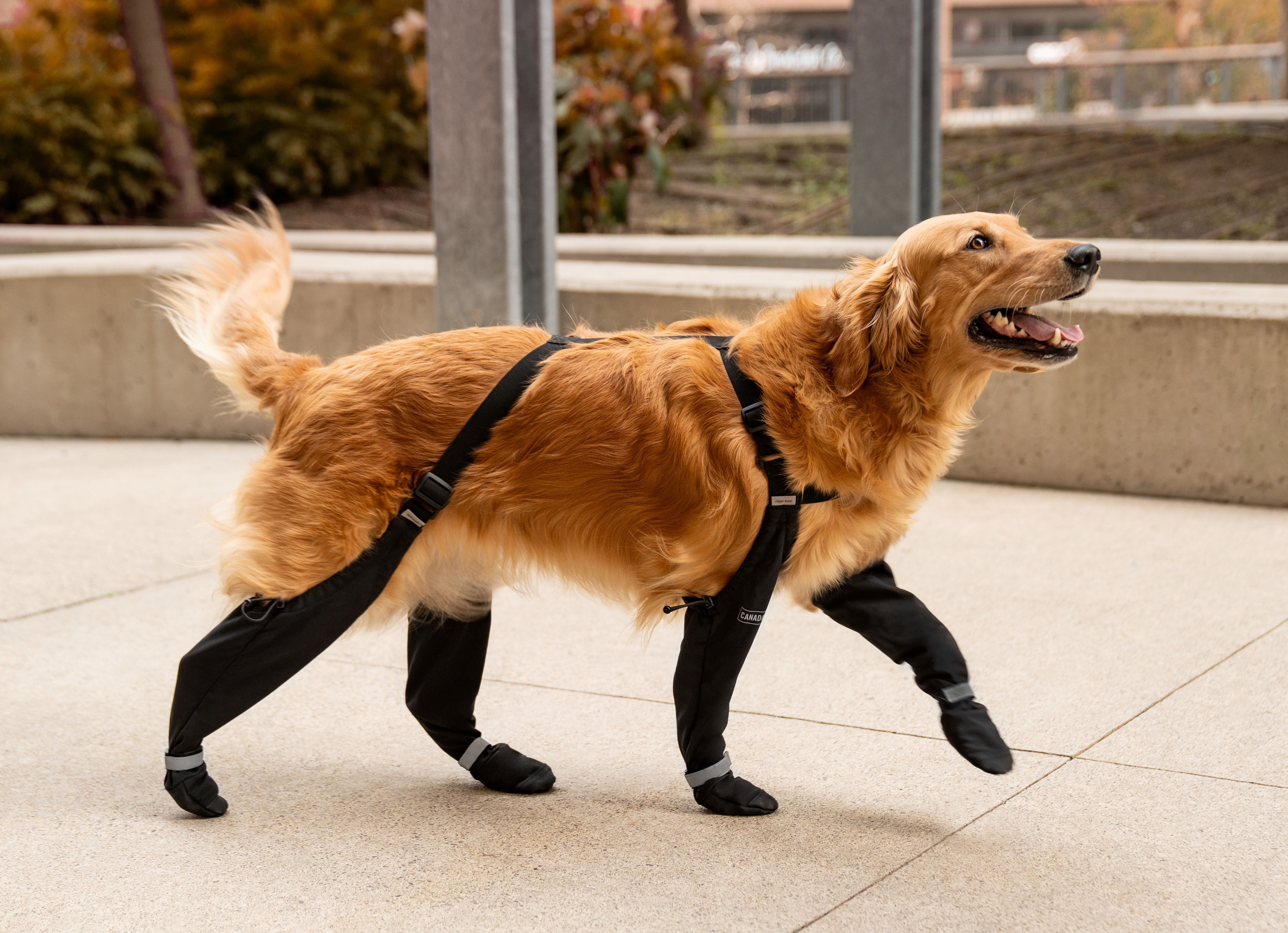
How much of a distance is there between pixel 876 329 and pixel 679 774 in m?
1.30

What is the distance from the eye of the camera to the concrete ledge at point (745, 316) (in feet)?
20.3

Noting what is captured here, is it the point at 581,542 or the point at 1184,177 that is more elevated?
the point at 1184,177

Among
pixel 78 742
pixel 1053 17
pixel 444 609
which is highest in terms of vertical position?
pixel 1053 17

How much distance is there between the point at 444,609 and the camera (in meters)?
3.30

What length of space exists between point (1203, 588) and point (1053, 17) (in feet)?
179

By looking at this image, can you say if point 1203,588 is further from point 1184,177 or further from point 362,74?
point 362,74

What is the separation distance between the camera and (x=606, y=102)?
12.5 meters

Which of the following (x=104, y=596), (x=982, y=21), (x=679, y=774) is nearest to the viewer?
(x=679, y=774)

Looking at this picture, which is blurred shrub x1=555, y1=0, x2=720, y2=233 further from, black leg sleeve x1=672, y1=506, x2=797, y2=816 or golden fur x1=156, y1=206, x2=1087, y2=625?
black leg sleeve x1=672, y1=506, x2=797, y2=816

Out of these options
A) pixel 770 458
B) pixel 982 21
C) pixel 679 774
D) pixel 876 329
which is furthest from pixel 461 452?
pixel 982 21

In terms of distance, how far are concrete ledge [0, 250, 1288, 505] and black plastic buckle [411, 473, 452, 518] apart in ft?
13.1

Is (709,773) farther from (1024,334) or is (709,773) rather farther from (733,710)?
(1024,334)

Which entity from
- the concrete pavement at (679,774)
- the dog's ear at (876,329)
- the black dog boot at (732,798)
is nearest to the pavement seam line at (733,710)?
the concrete pavement at (679,774)

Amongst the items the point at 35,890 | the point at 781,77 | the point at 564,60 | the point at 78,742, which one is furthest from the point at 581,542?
the point at 781,77
